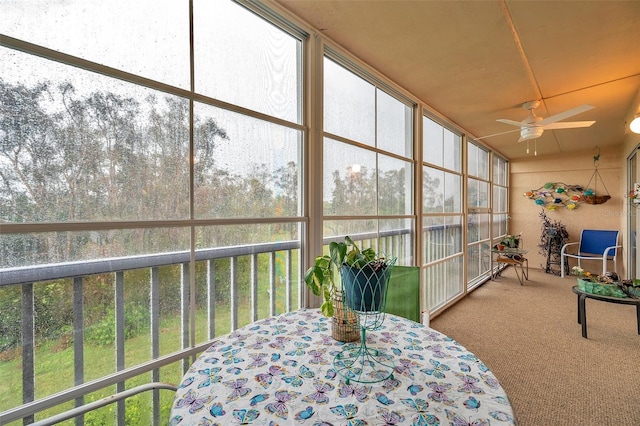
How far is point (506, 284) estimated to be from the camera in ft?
15.7

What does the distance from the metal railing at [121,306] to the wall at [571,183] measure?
20.9 feet

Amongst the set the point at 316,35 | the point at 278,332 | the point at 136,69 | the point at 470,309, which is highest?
the point at 316,35

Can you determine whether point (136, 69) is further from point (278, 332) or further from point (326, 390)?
point (326, 390)

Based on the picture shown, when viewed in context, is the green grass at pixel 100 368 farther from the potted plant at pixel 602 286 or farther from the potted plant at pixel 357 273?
the potted plant at pixel 602 286

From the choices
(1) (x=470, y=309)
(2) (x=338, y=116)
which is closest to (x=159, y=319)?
(2) (x=338, y=116)

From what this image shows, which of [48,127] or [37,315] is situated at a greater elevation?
[48,127]

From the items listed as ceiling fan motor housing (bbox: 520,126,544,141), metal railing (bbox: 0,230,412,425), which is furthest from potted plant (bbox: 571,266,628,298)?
metal railing (bbox: 0,230,412,425)

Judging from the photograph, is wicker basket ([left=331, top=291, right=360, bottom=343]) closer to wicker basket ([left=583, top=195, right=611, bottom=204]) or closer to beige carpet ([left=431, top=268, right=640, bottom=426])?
beige carpet ([left=431, top=268, right=640, bottom=426])

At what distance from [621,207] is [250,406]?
23.8 ft

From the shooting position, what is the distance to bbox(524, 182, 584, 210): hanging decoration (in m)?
5.68

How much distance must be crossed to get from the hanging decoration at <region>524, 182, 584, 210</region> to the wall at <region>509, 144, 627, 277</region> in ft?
0.28

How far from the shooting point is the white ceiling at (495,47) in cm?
163

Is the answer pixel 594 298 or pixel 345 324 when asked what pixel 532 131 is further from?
pixel 345 324

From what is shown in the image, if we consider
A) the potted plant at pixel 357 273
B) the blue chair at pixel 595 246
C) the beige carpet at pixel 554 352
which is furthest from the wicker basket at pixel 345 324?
the blue chair at pixel 595 246
